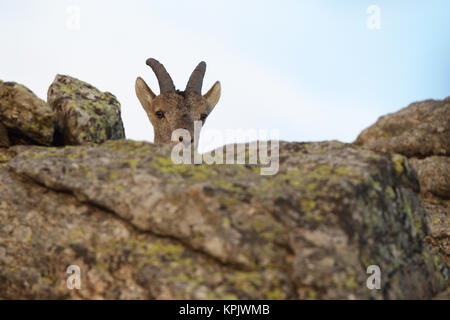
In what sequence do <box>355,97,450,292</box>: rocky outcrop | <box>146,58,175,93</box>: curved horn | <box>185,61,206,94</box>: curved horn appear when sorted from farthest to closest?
<box>185,61,206,94</box>: curved horn
<box>146,58,175,93</box>: curved horn
<box>355,97,450,292</box>: rocky outcrop

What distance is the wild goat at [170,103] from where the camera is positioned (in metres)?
15.6

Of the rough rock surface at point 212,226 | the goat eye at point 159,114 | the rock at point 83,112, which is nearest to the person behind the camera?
the rough rock surface at point 212,226

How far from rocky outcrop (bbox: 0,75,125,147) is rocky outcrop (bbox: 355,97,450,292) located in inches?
222

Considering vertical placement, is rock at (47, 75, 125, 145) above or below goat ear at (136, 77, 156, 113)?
below

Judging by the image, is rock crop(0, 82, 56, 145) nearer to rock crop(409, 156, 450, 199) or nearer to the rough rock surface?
the rough rock surface

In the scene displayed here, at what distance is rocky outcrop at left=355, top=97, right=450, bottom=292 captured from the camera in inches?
365

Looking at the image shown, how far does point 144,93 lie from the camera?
55.0 ft

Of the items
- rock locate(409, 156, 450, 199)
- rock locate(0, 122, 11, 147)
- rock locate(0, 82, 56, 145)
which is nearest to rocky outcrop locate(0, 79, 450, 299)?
rock locate(0, 82, 56, 145)

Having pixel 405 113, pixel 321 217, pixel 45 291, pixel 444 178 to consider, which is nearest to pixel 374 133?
pixel 405 113

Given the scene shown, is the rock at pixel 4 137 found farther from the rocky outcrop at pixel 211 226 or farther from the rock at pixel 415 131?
the rock at pixel 415 131

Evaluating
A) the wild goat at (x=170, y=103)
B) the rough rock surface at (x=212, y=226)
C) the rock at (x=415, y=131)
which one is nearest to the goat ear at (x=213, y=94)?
the wild goat at (x=170, y=103)

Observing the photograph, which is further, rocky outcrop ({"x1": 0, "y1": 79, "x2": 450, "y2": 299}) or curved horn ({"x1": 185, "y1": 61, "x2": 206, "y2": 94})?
curved horn ({"x1": 185, "y1": 61, "x2": 206, "y2": 94})

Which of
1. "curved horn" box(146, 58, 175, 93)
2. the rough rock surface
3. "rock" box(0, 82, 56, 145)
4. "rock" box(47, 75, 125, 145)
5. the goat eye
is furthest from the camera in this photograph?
"curved horn" box(146, 58, 175, 93)
